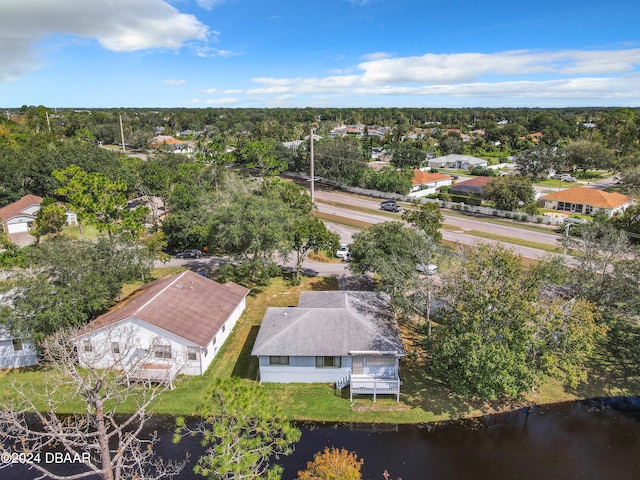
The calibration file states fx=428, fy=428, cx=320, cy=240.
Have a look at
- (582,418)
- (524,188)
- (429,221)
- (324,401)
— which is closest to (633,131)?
(524,188)

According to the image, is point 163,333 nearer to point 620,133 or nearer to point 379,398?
point 379,398

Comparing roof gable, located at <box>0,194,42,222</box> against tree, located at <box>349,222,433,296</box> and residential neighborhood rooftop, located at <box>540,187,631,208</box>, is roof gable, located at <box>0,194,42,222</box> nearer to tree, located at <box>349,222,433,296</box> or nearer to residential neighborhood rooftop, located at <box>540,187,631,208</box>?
tree, located at <box>349,222,433,296</box>

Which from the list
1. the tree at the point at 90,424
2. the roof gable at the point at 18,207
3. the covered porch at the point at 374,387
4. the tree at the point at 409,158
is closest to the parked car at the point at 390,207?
the tree at the point at 409,158

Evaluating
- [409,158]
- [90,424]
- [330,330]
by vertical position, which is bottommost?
[90,424]

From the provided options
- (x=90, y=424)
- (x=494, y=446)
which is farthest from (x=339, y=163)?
(x=90, y=424)

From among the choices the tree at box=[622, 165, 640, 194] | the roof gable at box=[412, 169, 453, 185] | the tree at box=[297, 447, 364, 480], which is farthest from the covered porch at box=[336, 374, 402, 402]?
the tree at box=[622, 165, 640, 194]

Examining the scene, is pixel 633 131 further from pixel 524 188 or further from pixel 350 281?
pixel 350 281
